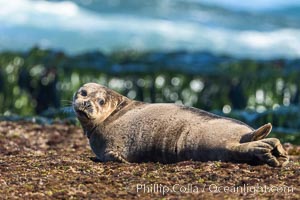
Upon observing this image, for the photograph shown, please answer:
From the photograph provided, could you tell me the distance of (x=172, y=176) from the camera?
24.4 feet

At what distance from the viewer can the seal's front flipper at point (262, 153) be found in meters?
7.64

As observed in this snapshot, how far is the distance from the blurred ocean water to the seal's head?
22784 mm

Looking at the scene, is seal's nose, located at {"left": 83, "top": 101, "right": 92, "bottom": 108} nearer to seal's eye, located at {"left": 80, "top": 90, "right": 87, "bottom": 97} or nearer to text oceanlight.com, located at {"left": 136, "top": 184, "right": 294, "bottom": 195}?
seal's eye, located at {"left": 80, "top": 90, "right": 87, "bottom": 97}

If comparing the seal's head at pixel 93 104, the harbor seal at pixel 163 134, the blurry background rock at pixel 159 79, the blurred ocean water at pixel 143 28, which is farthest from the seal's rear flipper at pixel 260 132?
the blurred ocean water at pixel 143 28

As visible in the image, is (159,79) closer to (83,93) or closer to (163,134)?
(83,93)

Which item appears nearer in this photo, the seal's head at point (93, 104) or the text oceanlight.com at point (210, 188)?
the text oceanlight.com at point (210, 188)

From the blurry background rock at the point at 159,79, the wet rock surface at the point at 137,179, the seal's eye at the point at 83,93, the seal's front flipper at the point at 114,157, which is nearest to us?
the wet rock surface at the point at 137,179

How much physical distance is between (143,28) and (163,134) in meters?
30.0

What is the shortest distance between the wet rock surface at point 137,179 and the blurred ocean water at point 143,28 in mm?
23827

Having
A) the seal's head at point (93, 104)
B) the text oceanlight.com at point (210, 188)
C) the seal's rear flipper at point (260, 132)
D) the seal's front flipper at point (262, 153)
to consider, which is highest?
the seal's head at point (93, 104)

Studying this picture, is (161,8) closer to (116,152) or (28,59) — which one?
(28,59)

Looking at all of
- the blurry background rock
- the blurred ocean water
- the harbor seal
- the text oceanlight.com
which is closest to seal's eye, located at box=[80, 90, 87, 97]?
the harbor seal

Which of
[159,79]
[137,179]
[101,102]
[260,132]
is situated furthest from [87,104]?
[159,79]

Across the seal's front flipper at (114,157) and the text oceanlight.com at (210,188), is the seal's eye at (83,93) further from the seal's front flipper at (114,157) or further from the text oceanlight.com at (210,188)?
the text oceanlight.com at (210,188)
